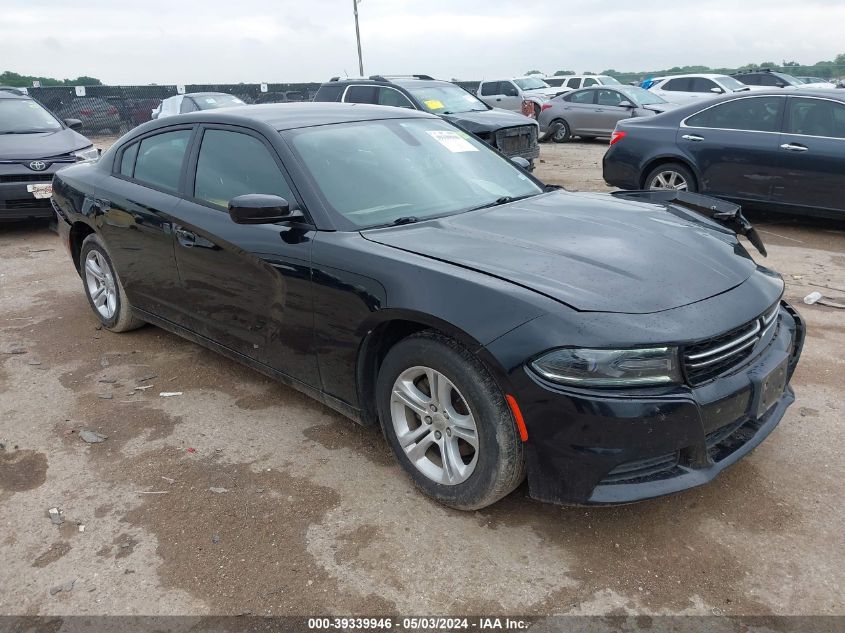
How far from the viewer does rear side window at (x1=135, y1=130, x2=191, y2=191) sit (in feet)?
13.1

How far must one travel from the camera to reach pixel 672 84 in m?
19.0

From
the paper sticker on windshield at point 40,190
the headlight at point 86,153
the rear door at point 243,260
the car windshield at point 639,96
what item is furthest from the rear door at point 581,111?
the rear door at point 243,260

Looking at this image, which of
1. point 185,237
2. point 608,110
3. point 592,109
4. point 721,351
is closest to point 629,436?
point 721,351

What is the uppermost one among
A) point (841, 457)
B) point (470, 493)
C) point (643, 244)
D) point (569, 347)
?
point (643, 244)

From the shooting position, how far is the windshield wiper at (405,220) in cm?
320

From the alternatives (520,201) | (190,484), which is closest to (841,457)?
(520,201)

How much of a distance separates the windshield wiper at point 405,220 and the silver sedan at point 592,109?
572 inches

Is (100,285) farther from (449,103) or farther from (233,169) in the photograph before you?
(449,103)

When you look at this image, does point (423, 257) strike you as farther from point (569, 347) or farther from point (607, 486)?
point (607, 486)

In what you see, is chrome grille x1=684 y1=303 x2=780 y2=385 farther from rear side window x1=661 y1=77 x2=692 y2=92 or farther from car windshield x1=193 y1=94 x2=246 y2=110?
rear side window x1=661 y1=77 x2=692 y2=92

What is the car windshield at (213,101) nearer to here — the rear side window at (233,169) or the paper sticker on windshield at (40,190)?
the paper sticker on windshield at (40,190)

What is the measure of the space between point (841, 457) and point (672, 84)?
715 inches

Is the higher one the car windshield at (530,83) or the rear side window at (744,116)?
the car windshield at (530,83)

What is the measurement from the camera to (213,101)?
15.7 meters
